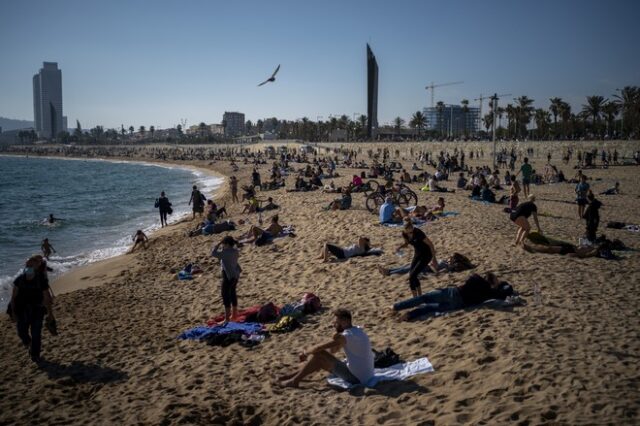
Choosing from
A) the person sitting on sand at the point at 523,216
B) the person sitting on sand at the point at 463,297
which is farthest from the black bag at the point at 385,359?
the person sitting on sand at the point at 523,216

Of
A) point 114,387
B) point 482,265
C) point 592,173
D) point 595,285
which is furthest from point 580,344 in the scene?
point 592,173

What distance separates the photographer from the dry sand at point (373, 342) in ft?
13.8

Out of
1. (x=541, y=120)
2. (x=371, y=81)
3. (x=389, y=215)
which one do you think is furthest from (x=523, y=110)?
(x=389, y=215)

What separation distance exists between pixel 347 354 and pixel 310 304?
2.52m

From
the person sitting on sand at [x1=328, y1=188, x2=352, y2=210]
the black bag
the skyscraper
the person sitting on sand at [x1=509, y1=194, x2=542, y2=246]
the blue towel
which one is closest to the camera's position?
the black bag

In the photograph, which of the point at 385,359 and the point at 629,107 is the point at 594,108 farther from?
the point at 385,359

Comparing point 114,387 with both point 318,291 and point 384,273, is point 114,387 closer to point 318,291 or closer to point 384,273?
point 318,291

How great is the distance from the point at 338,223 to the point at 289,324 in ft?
24.0

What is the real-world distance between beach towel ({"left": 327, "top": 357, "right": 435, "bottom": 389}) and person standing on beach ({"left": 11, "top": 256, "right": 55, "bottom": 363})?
3916 millimetres

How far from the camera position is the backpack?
7.32 meters

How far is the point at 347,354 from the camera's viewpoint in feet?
16.1

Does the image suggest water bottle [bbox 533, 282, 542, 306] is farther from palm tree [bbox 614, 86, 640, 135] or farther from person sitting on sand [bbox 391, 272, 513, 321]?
palm tree [bbox 614, 86, 640, 135]

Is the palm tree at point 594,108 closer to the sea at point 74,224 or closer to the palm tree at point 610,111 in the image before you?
the palm tree at point 610,111

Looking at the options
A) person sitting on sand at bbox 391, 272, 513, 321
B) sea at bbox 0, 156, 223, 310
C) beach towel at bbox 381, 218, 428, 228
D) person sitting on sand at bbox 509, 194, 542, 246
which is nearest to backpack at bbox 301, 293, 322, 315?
person sitting on sand at bbox 391, 272, 513, 321
